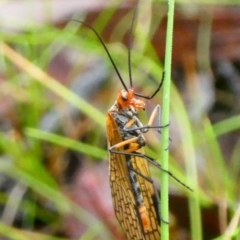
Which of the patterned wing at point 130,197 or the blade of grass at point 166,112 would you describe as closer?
the blade of grass at point 166,112

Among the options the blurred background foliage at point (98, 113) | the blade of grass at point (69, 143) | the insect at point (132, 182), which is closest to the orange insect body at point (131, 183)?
the insect at point (132, 182)

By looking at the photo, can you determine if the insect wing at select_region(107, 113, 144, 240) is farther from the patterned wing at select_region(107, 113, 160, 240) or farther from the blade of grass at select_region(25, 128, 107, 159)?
the blade of grass at select_region(25, 128, 107, 159)

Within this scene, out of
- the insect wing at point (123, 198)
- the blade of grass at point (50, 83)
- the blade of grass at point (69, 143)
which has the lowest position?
the insect wing at point (123, 198)

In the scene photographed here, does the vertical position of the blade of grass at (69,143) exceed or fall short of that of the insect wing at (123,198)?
it exceeds it

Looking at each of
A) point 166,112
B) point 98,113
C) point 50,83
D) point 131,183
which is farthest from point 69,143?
point 166,112

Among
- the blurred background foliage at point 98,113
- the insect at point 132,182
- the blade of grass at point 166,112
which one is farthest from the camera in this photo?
the blurred background foliage at point 98,113

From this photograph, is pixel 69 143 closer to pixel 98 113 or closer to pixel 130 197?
pixel 98 113

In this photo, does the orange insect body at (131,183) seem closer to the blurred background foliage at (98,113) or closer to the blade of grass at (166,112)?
the blurred background foliage at (98,113)

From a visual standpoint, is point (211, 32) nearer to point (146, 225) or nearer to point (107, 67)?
point (107, 67)

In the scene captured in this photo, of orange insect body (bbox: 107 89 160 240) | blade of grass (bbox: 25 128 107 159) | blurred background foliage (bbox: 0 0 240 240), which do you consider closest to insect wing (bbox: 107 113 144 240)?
orange insect body (bbox: 107 89 160 240)

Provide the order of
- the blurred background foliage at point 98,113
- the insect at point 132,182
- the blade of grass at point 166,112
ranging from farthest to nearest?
1. the blurred background foliage at point 98,113
2. the insect at point 132,182
3. the blade of grass at point 166,112
